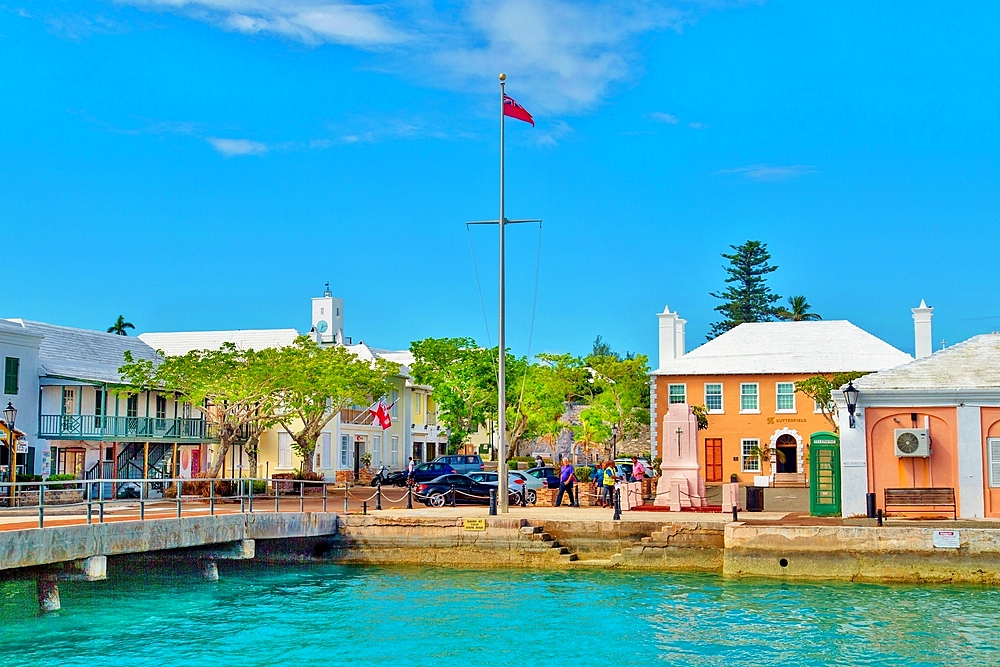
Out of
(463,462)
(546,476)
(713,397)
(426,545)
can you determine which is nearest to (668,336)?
(713,397)

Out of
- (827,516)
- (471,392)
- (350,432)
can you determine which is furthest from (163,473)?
(827,516)

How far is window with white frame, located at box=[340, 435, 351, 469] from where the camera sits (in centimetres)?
5972

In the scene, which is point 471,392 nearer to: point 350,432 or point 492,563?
point 350,432

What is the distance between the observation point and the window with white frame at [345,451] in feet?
196

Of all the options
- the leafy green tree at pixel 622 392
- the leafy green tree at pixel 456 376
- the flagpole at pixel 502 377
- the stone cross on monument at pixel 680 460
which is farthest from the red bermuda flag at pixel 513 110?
the leafy green tree at pixel 622 392

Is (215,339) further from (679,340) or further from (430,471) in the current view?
(679,340)

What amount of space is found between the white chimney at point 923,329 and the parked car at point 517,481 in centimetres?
2335

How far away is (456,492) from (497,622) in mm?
16205

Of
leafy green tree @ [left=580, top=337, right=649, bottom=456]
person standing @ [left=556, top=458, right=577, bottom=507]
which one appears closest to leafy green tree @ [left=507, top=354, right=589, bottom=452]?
leafy green tree @ [left=580, top=337, right=649, bottom=456]

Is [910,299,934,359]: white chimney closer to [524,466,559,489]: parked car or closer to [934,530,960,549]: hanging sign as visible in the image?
[524,466,559,489]: parked car

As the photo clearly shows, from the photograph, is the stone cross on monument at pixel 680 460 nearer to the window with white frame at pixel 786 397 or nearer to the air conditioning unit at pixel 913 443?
the air conditioning unit at pixel 913 443

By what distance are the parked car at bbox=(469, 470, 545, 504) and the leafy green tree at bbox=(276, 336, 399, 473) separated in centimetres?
812

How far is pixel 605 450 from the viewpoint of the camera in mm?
74250

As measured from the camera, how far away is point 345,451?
198ft
